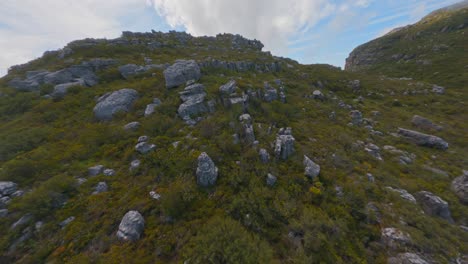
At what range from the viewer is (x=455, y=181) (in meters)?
11.9

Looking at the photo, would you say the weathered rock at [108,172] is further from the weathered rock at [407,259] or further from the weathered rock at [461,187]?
the weathered rock at [461,187]

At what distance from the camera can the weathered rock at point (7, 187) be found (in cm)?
932

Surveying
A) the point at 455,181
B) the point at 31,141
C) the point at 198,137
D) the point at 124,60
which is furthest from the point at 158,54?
the point at 455,181

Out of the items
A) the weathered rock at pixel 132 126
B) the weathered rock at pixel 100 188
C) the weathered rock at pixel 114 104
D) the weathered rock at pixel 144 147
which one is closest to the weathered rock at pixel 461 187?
the weathered rock at pixel 144 147

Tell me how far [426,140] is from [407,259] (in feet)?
58.4

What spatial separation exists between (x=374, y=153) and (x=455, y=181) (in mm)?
4821

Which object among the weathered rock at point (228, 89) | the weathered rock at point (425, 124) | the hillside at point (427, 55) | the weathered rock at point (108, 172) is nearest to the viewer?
the weathered rock at point (108, 172)

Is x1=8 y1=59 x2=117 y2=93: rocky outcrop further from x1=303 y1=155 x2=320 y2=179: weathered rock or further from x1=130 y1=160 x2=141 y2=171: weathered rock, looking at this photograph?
x1=303 y1=155 x2=320 y2=179: weathered rock

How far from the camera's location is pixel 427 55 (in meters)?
68.5

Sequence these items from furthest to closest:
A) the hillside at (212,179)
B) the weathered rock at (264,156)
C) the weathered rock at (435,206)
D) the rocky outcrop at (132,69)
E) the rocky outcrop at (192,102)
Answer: the rocky outcrop at (132,69) < the rocky outcrop at (192,102) < the weathered rock at (264,156) < the weathered rock at (435,206) < the hillside at (212,179)

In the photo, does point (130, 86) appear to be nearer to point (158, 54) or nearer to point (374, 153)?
point (158, 54)

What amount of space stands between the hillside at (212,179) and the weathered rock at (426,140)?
149mm

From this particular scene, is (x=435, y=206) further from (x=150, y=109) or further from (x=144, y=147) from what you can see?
(x=150, y=109)

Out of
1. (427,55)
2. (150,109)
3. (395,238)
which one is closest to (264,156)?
(395,238)
